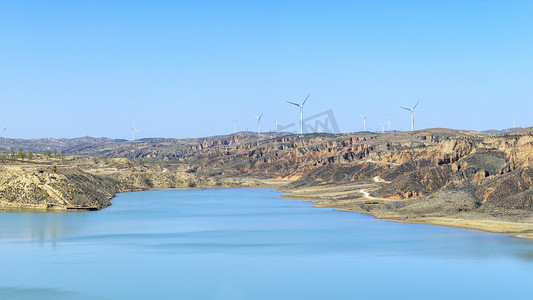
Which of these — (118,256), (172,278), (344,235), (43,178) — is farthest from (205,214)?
(172,278)

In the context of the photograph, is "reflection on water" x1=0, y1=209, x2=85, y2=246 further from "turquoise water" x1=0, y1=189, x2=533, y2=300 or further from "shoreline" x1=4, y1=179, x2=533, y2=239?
"shoreline" x1=4, y1=179, x2=533, y2=239

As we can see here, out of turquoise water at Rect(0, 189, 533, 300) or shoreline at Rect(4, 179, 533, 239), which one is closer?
turquoise water at Rect(0, 189, 533, 300)

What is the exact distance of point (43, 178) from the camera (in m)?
122

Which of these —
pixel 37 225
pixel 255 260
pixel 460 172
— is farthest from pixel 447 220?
pixel 37 225

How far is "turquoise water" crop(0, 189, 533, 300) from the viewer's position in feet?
166

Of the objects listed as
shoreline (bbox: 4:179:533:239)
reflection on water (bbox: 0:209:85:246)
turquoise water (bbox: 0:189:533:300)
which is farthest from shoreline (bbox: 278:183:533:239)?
reflection on water (bbox: 0:209:85:246)

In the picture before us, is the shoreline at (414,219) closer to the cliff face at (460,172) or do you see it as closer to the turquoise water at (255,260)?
the turquoise water at (255,260)

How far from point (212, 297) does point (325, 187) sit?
13230 cm

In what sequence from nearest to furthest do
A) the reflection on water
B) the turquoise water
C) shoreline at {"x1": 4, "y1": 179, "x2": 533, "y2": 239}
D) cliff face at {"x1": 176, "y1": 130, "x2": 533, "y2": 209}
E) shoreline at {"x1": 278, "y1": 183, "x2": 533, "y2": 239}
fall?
1. the turquoise water
2. the reflection on water
3. shoreline at {"x1": 278, "y1": 183, "x2": 533, "y2": 239}
4. shoreline at {"x1": 4, "y1": 179, "x2": 533, "y2": 239}
5. cliff face at {"x1": 176, "y1": 130, "x2": 533, "y2": 209}

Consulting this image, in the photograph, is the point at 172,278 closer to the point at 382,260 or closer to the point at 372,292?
the point at 372,292

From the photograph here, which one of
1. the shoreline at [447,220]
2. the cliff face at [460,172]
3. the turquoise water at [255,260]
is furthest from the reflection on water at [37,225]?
the cliff face at [460,172]

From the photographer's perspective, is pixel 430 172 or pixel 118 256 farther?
pixel 430 172

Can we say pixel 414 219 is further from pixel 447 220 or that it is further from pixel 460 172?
pixel 460 172

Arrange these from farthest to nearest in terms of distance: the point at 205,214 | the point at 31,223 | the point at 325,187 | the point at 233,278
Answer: the point at 325,187
the point at 205,214
the point at 31,223
the point at 233,278
